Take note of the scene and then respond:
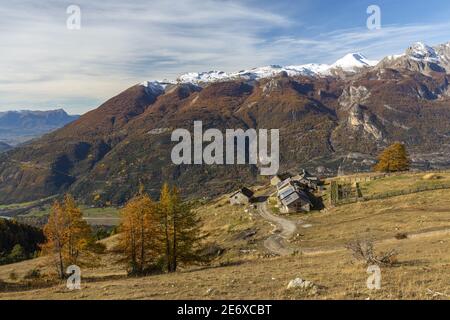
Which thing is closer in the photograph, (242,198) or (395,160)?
(242,198)

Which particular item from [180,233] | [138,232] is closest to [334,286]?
[180,233]

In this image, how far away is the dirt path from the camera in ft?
176

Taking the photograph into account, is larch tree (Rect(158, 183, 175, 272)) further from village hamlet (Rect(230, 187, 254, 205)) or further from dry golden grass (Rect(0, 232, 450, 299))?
village hamlet (Rect(230, 187, 254, 205))

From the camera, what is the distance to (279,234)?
65.1m

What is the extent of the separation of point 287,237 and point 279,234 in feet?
12.0

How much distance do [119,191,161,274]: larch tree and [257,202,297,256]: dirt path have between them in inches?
647

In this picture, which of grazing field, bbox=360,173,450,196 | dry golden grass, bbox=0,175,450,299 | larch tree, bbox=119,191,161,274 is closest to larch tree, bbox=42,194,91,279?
dry golden grass, bbox=0,175,450,299

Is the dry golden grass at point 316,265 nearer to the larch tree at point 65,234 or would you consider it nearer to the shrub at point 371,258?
the shrub at point 371,258

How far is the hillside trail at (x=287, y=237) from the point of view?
150 ft

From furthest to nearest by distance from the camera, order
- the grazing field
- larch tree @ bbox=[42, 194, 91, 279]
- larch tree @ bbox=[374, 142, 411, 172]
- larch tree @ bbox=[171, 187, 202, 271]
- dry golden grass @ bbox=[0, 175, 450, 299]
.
→ larch tree @ bbox=[374, 142, 411, 172], the grazing field, larch tree @ bbox=[171, 187, 202, 271], larch tree @ bbox=[42, 194, 91, 279], dry golden grass @ bbox=[0, 175, 450, 299]

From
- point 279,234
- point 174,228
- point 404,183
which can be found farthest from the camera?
point 404,183

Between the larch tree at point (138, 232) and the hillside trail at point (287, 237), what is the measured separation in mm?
16415

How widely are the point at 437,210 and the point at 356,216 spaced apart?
12.5 m

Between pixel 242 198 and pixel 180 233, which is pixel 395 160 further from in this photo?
pixel 180 233
